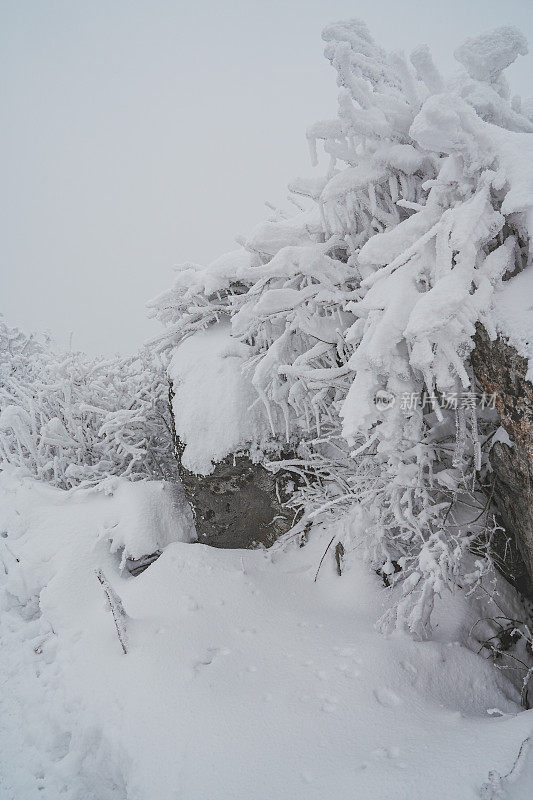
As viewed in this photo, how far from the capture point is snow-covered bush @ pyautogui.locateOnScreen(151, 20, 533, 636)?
2.14m

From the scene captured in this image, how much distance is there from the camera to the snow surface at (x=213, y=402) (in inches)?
158

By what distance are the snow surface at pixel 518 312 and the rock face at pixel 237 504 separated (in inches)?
94.7

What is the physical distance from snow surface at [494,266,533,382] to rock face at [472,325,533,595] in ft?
0.17

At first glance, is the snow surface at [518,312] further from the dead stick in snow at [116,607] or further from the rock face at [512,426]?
the dead stick in snow at [116,607]

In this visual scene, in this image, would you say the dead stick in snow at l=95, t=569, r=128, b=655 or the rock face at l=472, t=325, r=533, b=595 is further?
the dead stick in snow at l=95, t=569, r=128, b=655

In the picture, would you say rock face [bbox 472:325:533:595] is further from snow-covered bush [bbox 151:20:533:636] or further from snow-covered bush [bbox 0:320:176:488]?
snow-covered bush [bbox 0:320:176:488]

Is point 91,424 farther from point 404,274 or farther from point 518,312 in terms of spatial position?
point 518,312

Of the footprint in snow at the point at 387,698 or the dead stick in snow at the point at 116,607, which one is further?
the dead stick in snow at the point at 116,607

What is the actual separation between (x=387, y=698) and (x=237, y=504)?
2018mm

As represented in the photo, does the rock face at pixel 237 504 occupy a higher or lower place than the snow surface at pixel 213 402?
lower

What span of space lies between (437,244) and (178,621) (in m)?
3.09

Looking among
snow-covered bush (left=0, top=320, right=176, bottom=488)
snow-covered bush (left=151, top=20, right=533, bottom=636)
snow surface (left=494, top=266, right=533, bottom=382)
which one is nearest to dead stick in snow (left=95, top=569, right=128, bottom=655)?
snow-covered bush (left=151, top=20, right=533, bottom=636)

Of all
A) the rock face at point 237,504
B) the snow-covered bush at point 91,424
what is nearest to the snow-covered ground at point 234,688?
the rock face at point 237,504

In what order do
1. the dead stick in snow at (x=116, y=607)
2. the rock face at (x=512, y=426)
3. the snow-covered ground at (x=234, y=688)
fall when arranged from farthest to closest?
the dead stick in snow at (x=116, y=607) → the rock face at (x=512, y=426) → the snow-covered ground at (x=234, y=688)
